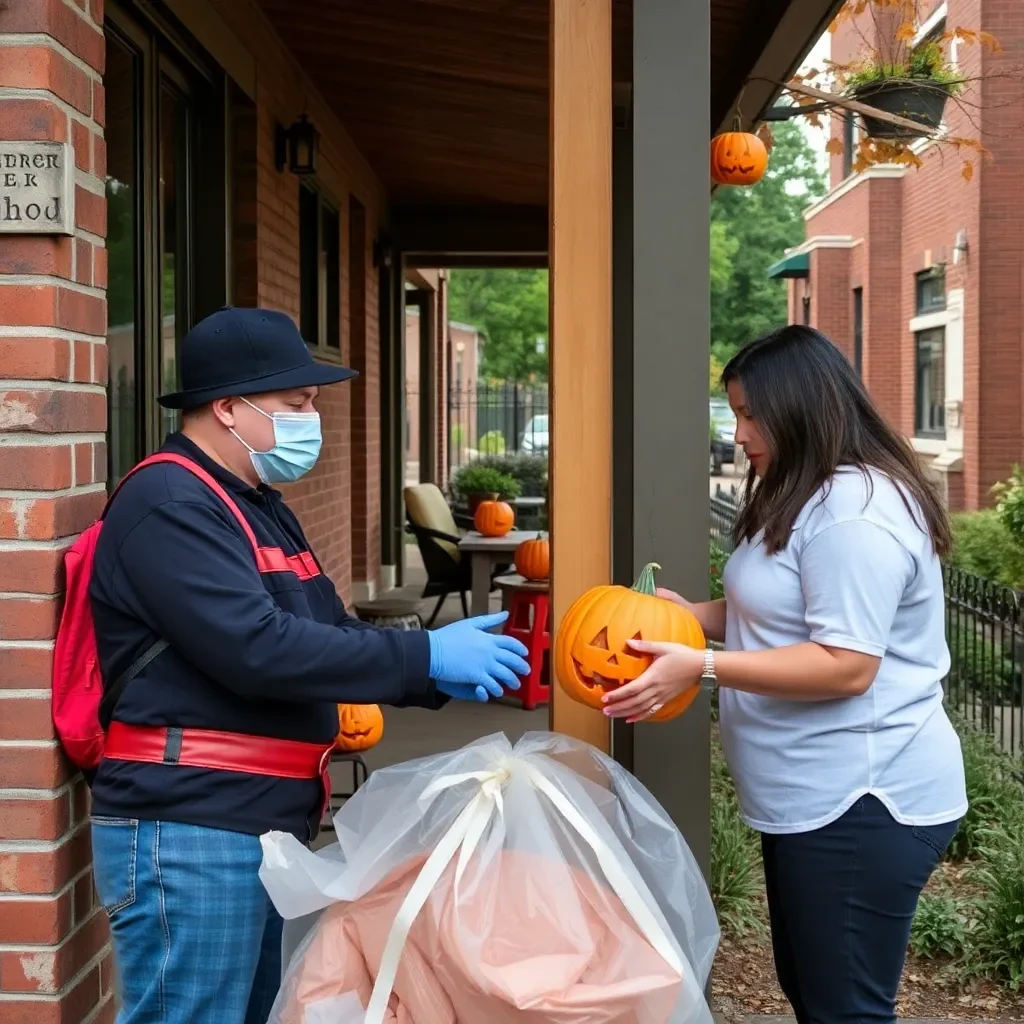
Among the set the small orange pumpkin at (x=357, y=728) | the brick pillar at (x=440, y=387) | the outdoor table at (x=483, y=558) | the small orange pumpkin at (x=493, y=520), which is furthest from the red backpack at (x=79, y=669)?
the brick pillar at (x=440, y=387)

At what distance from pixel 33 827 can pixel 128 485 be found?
70 centimetres

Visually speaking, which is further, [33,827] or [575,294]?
[575,294]

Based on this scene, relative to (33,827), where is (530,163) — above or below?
above

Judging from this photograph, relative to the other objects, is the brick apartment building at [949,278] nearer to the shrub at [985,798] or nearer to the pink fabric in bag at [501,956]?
the shrub at [985,798]

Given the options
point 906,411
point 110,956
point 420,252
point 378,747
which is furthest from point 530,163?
point 906,411

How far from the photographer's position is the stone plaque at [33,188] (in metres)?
2.30

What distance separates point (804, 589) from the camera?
2305mm

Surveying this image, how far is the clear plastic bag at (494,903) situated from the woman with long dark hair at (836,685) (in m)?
0.24

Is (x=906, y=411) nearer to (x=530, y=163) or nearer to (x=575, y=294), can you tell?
(x=530, y=163)

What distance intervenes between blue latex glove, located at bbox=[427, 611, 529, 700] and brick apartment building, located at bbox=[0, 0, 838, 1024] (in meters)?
0.43

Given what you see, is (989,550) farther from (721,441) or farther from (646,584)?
(721,441)

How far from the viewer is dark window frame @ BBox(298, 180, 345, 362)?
26.3 feet

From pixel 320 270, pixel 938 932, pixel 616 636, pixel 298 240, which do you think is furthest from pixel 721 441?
pixel 616 636

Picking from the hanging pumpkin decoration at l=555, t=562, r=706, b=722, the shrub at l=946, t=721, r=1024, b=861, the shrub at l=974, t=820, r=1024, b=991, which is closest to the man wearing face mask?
the hanging pumpkin decoration at l=555, t=562, r=706, b=722
